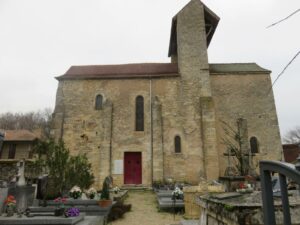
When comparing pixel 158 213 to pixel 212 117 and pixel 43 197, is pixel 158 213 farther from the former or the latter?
pixel 212 117

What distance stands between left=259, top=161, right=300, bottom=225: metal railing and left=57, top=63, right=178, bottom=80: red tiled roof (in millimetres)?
17267

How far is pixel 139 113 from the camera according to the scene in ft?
59.4

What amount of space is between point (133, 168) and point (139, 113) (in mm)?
4118

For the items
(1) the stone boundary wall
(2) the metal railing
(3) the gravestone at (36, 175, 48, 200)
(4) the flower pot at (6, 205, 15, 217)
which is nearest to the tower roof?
(1) the stone boundary wall

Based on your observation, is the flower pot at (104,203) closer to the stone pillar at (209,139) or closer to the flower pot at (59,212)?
the flower pot at (59,212)

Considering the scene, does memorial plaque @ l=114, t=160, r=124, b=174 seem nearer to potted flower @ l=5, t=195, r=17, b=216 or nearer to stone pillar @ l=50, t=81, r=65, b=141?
stone pillar @ l=50, t=81, r=65, b=141

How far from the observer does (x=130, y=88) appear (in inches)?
733

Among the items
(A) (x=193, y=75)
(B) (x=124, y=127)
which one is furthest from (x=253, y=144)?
(B) (x=124, y=127)

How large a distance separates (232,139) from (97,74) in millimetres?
11602

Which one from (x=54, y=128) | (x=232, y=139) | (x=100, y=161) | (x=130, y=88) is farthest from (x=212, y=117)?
(x=54, y=128)

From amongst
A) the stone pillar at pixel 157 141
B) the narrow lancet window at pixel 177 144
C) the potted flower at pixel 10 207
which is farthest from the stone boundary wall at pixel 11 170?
the narrow lancet window at pixel 177 144

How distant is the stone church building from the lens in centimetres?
1669

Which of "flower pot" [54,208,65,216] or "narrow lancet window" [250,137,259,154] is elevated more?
"narrow lancet window" [250,137,259,154]

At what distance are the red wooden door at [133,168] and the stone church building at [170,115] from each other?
7 cm
